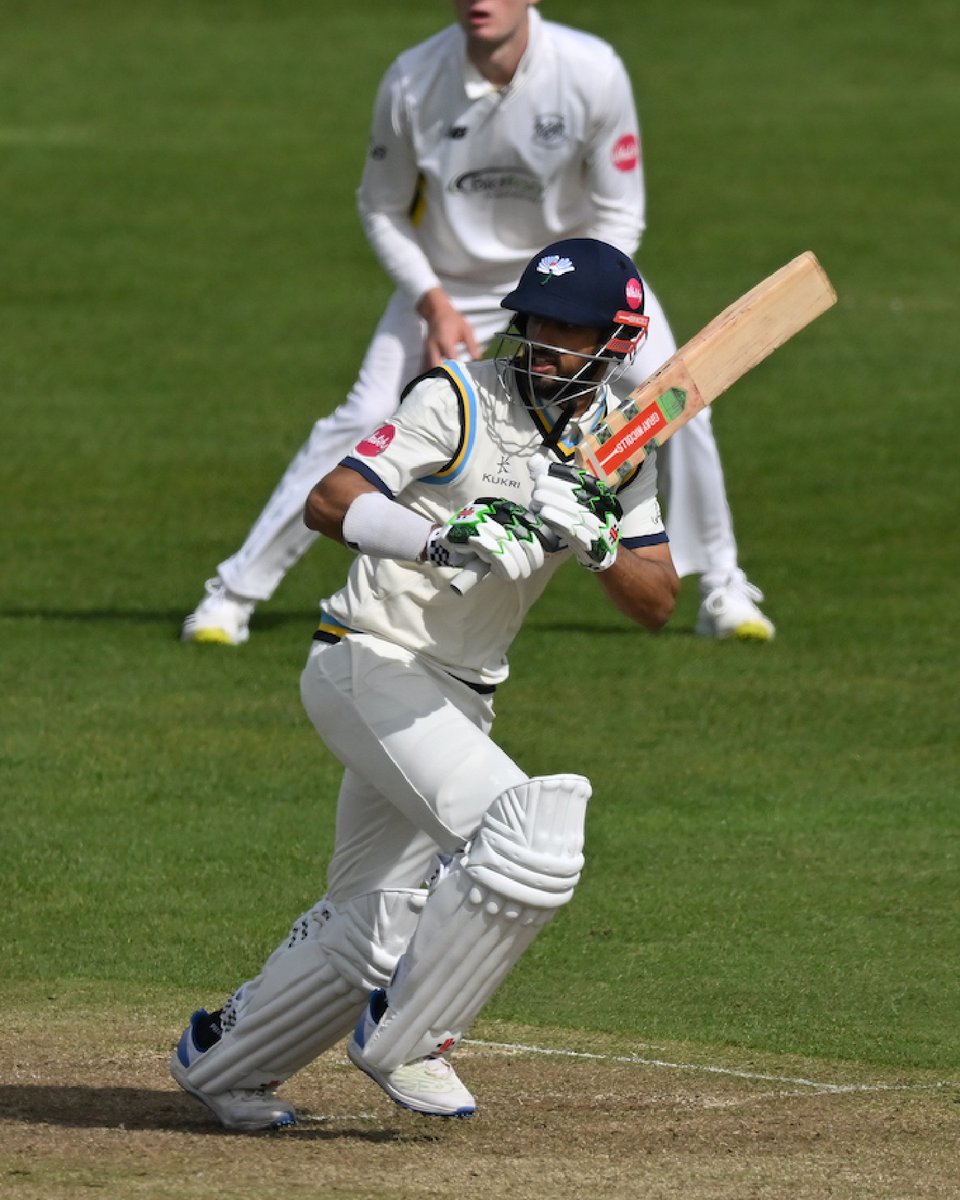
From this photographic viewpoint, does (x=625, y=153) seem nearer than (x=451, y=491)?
No

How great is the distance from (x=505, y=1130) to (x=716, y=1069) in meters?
0.77

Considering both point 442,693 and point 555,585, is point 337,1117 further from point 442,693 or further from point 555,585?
point 555,585

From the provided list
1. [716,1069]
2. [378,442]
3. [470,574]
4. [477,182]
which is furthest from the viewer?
[477,182]

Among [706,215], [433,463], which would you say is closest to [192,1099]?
[433,463]

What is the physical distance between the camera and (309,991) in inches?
207

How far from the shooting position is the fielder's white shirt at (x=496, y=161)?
9297 mm

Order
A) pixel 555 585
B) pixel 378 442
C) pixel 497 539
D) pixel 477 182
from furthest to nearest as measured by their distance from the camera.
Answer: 1. pixel 555 585
2. pixel 477 182
3. pixel 378 442
4. pixel 497 539

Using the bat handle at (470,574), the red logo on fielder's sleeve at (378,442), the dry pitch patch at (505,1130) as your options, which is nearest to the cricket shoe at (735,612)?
the dry pitch patch at (505,1130)

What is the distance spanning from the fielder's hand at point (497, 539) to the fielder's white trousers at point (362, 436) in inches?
177

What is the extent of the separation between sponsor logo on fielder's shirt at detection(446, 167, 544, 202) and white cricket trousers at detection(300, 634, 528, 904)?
4.35 metres

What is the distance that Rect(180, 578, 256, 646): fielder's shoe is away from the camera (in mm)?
10039

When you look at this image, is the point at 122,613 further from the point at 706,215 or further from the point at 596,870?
the point at 706,215

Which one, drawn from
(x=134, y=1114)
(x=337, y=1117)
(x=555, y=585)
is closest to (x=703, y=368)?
(x=337, y=1117)

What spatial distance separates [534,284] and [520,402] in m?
0.26
